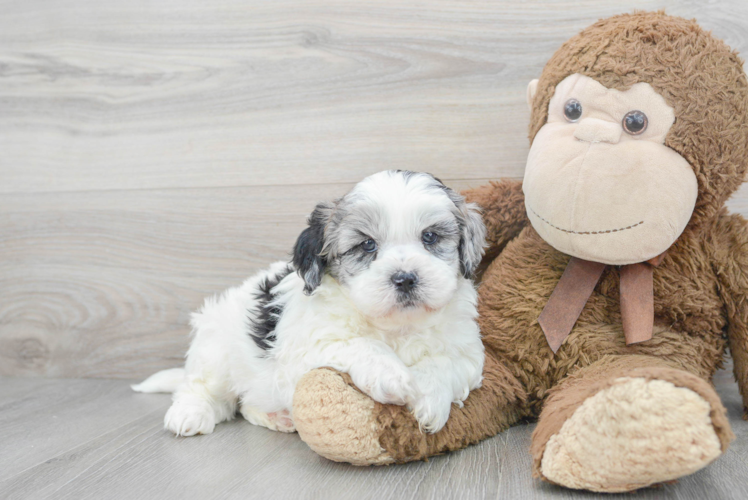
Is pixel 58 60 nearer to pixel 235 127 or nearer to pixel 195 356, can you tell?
pixel 235 127

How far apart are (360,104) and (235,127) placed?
18.7 inches

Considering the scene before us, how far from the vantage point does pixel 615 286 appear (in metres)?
1.58

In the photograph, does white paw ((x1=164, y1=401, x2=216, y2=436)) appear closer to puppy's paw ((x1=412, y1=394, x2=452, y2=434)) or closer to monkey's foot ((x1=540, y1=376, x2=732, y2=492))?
puppy's paw ((x1=412, y1=394, x2=452, y2=434))

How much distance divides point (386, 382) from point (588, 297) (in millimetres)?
623

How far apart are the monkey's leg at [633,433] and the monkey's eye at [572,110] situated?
0.66 meters

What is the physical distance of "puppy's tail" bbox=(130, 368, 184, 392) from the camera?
7.01ft

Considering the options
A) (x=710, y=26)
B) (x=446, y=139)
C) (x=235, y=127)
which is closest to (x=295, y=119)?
(x=235, y=127)

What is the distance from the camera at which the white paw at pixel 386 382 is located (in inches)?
50.9

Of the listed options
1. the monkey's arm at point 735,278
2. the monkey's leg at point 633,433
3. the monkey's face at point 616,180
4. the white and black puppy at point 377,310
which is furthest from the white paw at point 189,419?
the monkey's arm at point 735,278

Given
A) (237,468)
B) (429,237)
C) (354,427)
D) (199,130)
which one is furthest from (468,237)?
(199,130)

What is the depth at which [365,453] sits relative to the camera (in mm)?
1299

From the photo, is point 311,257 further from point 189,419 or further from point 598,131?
point 598,131

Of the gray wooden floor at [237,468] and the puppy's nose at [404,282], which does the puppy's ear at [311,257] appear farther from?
the gray wooden floor at [237,468]

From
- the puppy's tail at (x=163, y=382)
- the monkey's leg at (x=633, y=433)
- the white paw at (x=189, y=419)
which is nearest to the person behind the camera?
the monkey's leg at (x=633, y=433)
